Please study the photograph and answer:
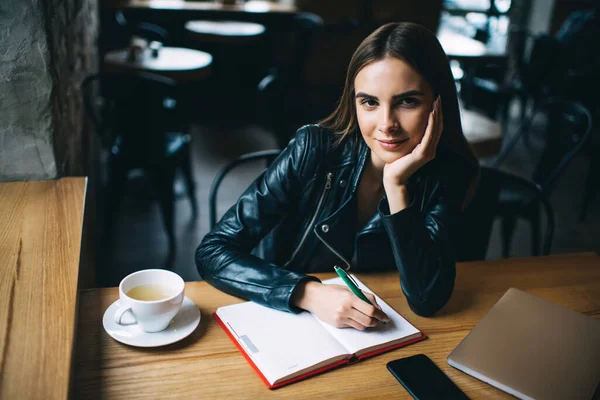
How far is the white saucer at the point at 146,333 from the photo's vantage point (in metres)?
0.92

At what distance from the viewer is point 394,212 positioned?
46.8 inches

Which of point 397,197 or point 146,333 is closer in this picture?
point 146,333

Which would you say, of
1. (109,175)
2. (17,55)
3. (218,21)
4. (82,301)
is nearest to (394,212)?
(82,301)

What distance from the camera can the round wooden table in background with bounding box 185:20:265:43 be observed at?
15.4ft

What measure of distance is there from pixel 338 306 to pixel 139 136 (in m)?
2.03

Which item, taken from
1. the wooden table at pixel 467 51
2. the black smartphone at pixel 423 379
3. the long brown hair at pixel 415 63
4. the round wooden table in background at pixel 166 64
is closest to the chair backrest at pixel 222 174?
the long brown hair at pixel 415 63

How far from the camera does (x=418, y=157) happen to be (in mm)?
1166

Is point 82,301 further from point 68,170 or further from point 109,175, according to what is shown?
point 109,175

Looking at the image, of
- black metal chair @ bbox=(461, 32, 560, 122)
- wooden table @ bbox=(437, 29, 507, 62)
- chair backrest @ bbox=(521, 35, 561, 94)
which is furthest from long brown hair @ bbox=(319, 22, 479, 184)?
chair backrest @ bbox=(521, 35, 561, 94)

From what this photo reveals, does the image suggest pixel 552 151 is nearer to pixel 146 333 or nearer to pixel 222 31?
pixel 146 333

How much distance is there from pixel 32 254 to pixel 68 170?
70 centimetres

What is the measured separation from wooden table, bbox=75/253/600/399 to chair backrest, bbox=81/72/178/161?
169 centimetres

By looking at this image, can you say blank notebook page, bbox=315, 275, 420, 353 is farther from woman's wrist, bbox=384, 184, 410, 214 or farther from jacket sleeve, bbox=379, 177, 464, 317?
woman's wrist, bbox=384, 184, 410, 214

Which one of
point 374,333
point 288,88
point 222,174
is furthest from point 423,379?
point 288,88
